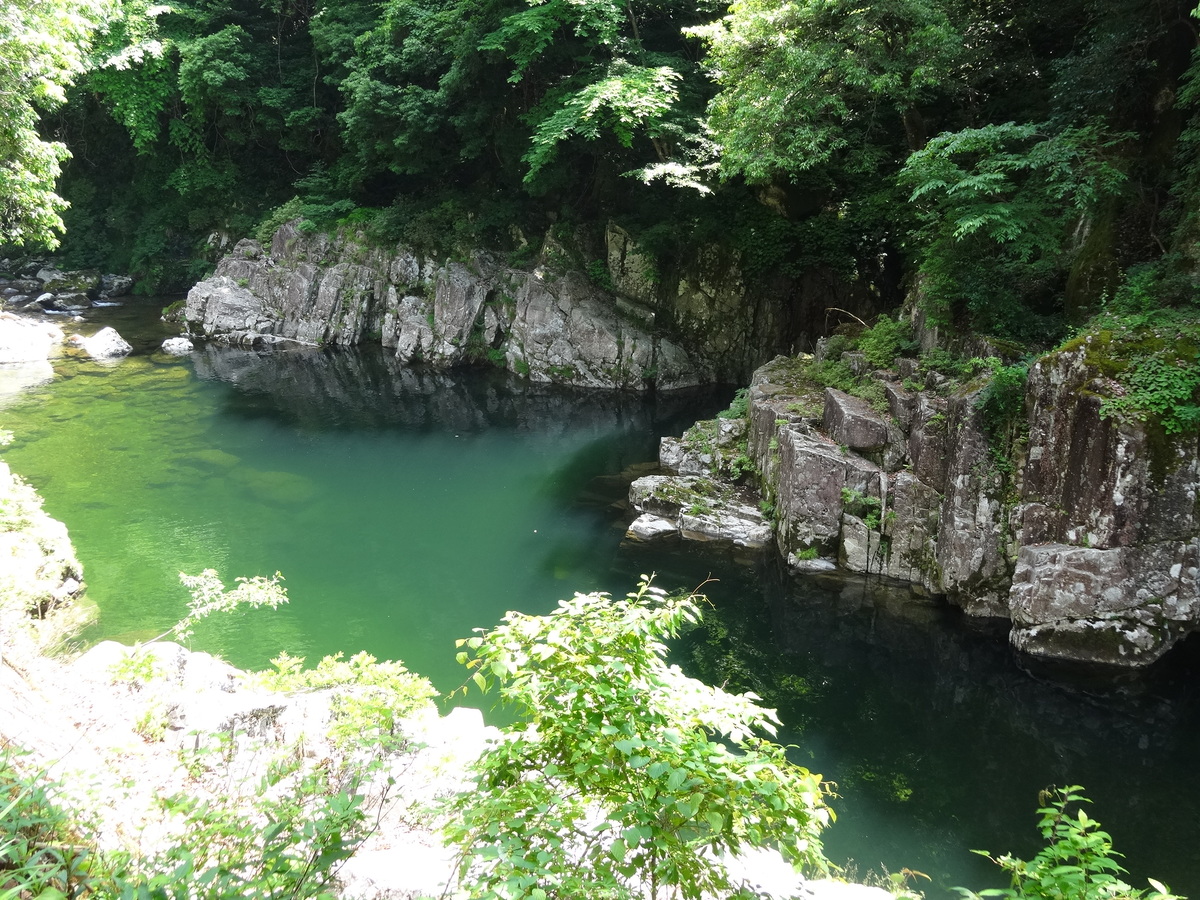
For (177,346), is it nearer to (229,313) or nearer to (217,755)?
(229,313)

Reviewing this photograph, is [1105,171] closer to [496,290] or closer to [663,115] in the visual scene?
[663,115]

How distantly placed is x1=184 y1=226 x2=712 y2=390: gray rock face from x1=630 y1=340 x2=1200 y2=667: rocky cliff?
942 centimetres

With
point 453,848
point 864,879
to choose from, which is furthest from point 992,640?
point 453,848

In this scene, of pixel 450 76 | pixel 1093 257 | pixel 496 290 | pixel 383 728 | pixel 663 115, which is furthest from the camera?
pixel 496 290

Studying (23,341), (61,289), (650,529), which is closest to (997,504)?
(650,529)

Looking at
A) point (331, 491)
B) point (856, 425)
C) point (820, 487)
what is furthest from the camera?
point (331, 491)

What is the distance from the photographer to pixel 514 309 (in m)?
24.2

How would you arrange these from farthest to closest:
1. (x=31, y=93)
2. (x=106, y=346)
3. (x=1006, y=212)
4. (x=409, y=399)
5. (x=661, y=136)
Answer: (x=106, y=346) → (x=409, y=399) → (x=661, y=136) → (x=31, y=93) → (x=1006, y=212)

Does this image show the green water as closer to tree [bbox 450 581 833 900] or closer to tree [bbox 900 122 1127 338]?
tree [bbox 450 581 833 900]

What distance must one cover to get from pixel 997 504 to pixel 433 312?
766 inches

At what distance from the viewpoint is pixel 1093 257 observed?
434 inches

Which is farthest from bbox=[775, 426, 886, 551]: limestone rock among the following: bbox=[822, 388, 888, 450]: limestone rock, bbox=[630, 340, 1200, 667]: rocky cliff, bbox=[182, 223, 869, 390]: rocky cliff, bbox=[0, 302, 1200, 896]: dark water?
bbox=[182, 223, 869, 390]: rocky cliff

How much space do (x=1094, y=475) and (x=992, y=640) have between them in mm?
2608

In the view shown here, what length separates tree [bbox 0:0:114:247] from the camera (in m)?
9.91
